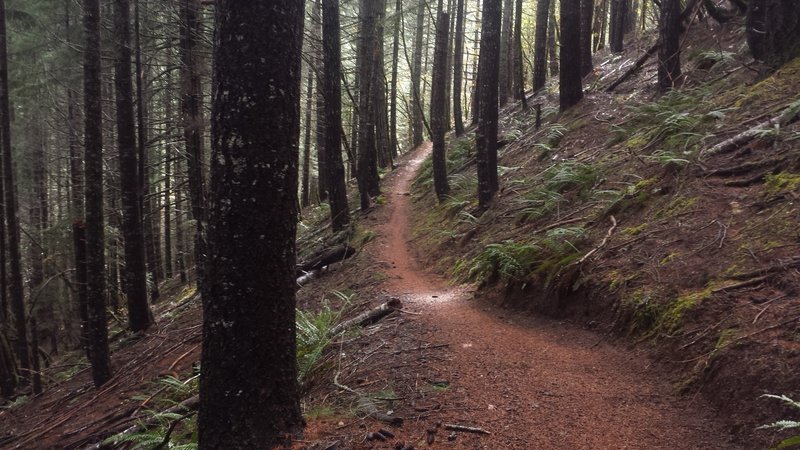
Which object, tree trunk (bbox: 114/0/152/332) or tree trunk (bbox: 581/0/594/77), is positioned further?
tree trunk (bbox: 581/0/594/77)

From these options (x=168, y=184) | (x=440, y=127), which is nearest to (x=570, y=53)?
(x=440, y=127)

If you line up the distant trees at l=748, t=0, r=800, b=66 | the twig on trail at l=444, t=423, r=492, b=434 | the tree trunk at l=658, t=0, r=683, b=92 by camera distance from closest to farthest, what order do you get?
the twig on trail at l=444, t=423, r=492, b=434, the distant trees at l=748, t=0, r=800, b=66, the tree trunk at l=658, t=0, r=683, b=92

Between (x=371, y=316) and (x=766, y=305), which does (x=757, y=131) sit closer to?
(x=766, y=305)

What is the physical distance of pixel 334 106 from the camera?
13000mm

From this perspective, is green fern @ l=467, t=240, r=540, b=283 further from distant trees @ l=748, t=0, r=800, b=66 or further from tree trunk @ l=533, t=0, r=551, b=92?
tree trunk @ l=533, t=0, r=551, b=92

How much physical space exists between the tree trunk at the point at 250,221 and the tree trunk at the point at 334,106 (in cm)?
1000

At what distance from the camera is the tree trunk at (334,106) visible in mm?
12672

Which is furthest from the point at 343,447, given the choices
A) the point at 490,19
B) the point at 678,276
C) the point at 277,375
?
the point at 490,19

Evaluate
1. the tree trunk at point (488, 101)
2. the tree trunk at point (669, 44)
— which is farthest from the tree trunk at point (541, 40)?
the tree trunk at point (488, 101)

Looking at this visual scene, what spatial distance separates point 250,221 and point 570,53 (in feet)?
37.8

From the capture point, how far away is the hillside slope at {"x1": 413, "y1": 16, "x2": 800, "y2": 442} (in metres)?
3.95

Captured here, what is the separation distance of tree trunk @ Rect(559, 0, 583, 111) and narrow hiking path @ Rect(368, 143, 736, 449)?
8.47 meters

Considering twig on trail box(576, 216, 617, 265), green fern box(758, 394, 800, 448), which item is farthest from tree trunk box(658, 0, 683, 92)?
green fern box(758, 394, 800, 448)

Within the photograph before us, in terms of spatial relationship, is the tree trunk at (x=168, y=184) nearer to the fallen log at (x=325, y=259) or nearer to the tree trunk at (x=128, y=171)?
the tree trunk at (x=128, y=171)
